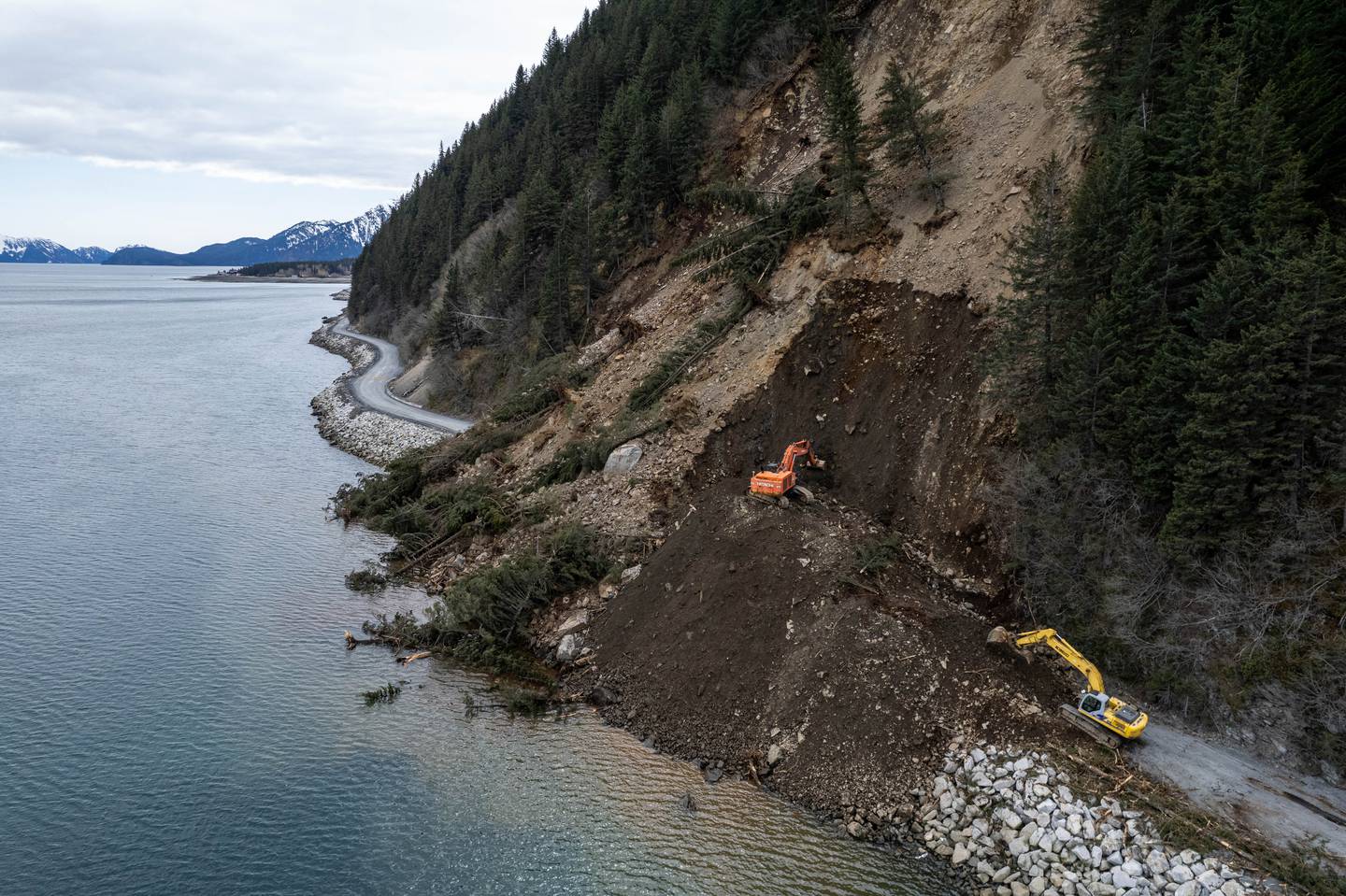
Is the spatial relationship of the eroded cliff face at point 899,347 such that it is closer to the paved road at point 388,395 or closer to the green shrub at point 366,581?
the green shrub at point 366,581

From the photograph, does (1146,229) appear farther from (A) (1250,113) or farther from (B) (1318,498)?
(B) (1318,498)

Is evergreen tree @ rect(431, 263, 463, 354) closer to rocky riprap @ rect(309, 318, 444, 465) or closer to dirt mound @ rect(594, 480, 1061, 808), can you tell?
rocky riprap @ rect(309, 318, 444, 465)

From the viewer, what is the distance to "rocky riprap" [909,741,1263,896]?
13438mm

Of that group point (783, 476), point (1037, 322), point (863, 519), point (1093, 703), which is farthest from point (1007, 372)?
point (1093, 703)

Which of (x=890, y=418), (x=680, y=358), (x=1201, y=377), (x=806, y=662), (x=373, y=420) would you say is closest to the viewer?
(x=1201, y=377)

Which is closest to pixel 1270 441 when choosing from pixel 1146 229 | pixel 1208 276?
pixel 1208 276

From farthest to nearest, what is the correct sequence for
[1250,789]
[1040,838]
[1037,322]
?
[1037,322]
[1040,838]
[1250,789]

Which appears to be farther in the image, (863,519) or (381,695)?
(863,519)

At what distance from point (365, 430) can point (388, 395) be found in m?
11.0

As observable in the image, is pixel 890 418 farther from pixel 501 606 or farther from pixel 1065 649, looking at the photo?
pixel 501 606

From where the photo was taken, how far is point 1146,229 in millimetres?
18016

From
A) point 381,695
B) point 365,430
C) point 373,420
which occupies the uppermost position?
point 373,420

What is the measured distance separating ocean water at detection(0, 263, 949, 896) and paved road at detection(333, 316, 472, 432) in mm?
15020

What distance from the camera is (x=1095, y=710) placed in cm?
1620
